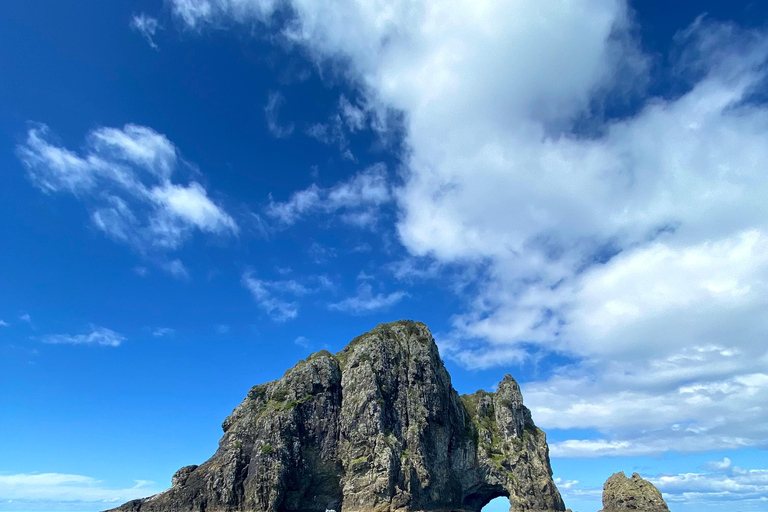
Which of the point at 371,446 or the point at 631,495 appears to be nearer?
the point at 371,446

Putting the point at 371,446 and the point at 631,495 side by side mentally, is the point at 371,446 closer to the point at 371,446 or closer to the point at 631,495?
the point at 371,446

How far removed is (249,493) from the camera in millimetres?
80438

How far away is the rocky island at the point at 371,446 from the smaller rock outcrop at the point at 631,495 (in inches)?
Answer: 591

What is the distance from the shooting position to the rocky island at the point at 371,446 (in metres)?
81.9

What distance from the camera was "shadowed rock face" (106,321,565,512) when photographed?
81.9 m

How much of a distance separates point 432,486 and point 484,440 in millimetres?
19000

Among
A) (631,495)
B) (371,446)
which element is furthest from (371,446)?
(631,495)

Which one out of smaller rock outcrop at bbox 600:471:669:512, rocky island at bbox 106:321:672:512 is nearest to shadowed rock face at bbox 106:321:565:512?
rocky island at bbox 106:321:672:512

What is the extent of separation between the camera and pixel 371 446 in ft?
284

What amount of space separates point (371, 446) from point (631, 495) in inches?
2396

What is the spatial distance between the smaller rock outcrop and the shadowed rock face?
14.1 metres

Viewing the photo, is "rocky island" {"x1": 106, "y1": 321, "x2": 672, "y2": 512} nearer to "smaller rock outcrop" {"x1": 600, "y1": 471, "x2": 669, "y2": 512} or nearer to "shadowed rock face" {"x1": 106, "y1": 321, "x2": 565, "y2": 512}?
"shadowed rock face" {"x1": 106, "y1": 321, "x2": 565, "y2": 512}

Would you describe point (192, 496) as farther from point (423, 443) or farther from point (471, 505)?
point (471, 505)

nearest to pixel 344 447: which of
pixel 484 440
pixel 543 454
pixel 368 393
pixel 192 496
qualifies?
pixel 368 393
